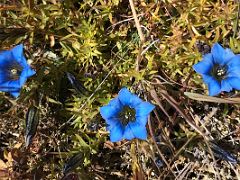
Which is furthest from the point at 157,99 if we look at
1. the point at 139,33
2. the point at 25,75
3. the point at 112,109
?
the point at 25,75

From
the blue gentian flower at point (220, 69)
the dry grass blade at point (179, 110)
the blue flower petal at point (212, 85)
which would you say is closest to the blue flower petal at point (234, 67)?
the blue gentian flower at point (220, 69)

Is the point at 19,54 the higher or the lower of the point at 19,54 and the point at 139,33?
the lower

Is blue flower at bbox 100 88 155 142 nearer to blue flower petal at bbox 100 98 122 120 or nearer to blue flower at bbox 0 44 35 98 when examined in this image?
blue flower petal at bbox 100 98 122 120

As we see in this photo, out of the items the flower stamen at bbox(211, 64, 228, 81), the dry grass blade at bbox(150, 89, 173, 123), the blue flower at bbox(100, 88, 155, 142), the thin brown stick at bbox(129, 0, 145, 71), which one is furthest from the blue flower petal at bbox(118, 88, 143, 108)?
the flower stamen at bbox(211, 64, 228, 81)

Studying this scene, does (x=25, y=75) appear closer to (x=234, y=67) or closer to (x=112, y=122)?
(x=112, y=122)

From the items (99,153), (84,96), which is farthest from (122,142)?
(84,96)

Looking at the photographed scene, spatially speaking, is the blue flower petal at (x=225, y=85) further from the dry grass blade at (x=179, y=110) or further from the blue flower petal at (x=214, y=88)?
the dry grass blade at (x=179, y=110)
